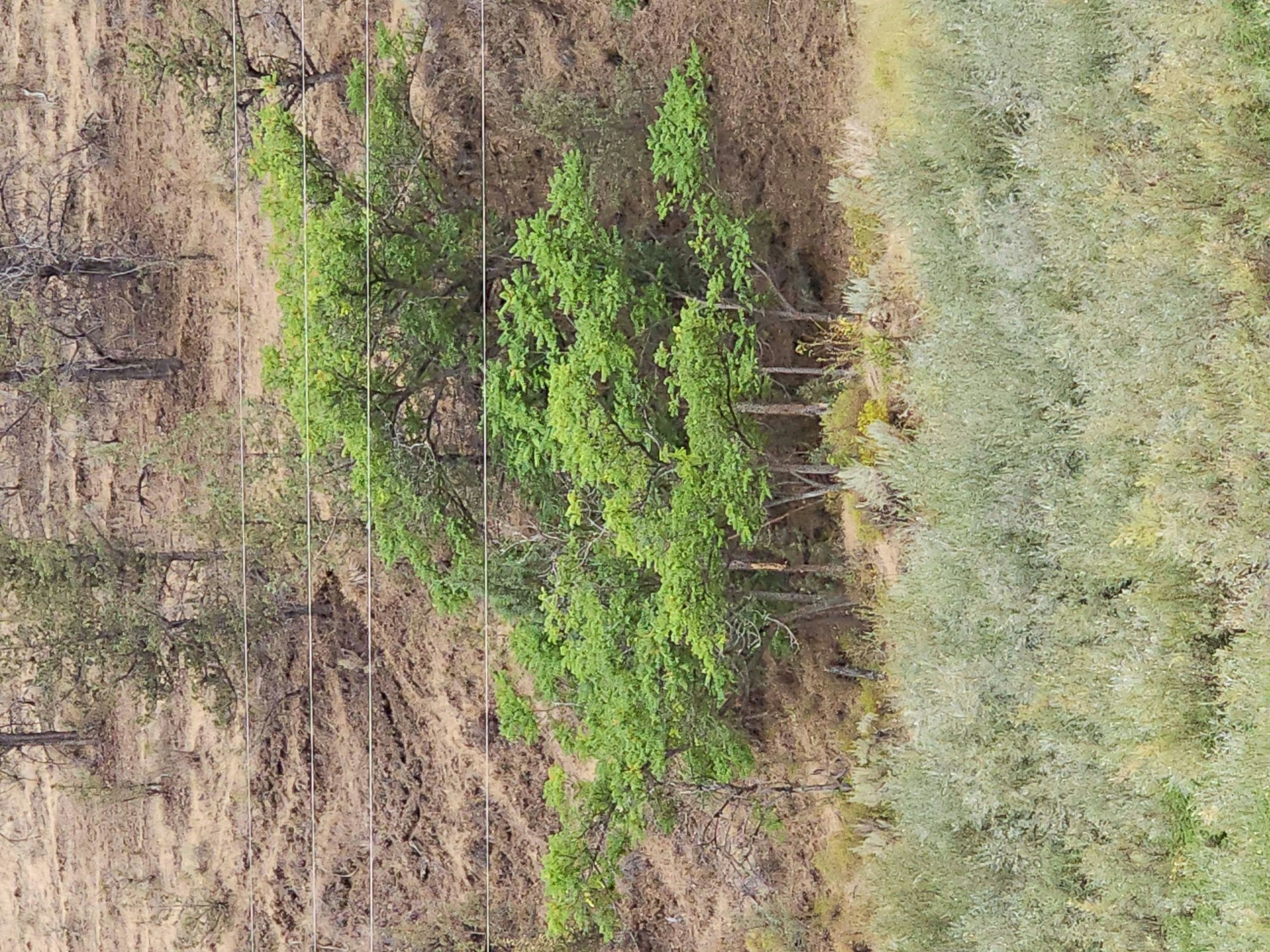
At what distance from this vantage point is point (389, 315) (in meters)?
Result: 8.16

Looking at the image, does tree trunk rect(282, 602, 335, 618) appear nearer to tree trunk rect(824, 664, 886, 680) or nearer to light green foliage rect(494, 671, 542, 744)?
light green foliage rect(494, 671, 542, 744)

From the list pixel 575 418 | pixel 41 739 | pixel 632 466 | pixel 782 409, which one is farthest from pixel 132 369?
pixel 782 409

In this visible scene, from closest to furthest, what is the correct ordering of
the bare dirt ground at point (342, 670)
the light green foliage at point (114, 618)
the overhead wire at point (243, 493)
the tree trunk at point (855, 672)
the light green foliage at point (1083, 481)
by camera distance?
the light green foliage at point (1083, 481) < the tree trunk at point (855, 672) < the bare dirt ground at point (342, 670) < the overhead wire at point (243, 493) < the light green foliage at point (114, 618)

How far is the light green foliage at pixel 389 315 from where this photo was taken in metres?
7.84

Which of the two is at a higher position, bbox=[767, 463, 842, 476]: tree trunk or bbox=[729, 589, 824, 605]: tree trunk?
bbox=[767, 463, 842, 476]: tree trunk

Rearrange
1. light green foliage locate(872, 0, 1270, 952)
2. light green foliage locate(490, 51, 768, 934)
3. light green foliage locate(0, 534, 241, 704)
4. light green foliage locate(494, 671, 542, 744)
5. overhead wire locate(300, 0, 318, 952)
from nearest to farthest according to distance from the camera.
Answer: light green foliage locate(872, 0, 1270, 952), light green foliage locate(490, 51, 768, 934), overhead wire locate(300, 0, 318, 952), light green foliage locate(494, 671, 542, 744), light green foliage locate(0, 534, 241, 704)

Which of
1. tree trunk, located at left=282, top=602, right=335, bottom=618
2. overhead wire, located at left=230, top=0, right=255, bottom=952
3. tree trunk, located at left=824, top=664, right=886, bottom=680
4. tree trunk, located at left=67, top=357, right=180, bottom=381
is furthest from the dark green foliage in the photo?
tree trunk, located at left=67, top=357, right=180, bottom=381

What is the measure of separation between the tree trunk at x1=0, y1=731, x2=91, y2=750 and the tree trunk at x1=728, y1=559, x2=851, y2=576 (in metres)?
6.83

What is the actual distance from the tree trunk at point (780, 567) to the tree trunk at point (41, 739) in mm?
6831

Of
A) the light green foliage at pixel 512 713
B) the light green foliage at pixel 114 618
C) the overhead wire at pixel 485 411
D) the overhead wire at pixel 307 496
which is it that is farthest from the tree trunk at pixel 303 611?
the light green foliage at pixel 512 713

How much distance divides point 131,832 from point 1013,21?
10.1 meters

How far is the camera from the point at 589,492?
805 cm

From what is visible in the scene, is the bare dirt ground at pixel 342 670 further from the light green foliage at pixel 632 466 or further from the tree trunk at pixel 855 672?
the light green foliage at pixel 632 466

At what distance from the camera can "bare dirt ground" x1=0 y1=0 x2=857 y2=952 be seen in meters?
8.59
